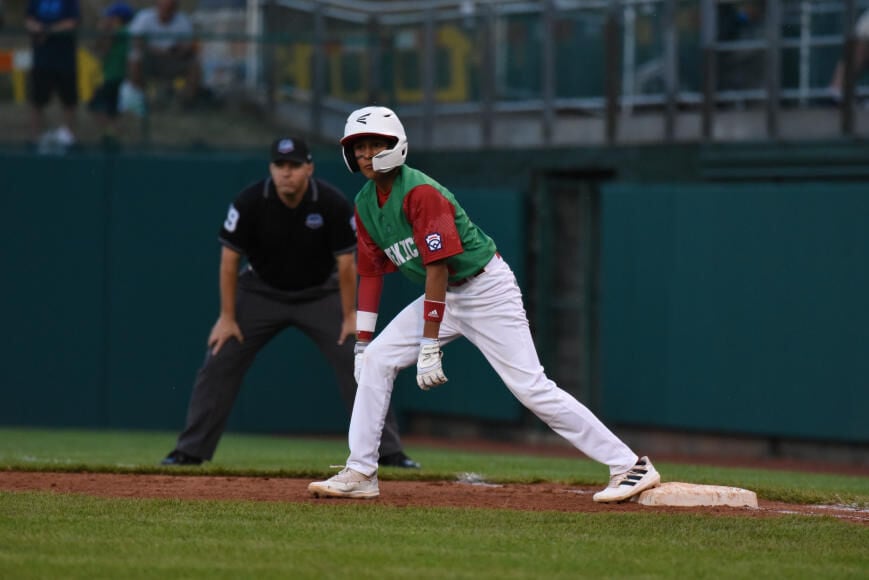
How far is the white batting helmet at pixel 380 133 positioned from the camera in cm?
727

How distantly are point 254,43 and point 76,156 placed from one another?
259 cm

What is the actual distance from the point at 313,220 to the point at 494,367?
2.78 m

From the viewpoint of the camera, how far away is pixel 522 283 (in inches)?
667

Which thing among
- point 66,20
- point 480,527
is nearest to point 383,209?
point 480,527

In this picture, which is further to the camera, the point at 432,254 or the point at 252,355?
the point at 252,355

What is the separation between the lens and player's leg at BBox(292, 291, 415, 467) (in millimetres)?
9828

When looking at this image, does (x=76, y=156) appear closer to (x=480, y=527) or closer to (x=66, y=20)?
(x=66, y=20)

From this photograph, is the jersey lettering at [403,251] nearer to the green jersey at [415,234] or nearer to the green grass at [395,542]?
the green jersey at [415,234]

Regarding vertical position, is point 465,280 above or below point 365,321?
above

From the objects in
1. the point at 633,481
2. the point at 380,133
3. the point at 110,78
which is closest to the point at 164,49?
the point at 110,78

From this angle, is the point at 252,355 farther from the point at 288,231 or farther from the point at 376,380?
the point at 376,380

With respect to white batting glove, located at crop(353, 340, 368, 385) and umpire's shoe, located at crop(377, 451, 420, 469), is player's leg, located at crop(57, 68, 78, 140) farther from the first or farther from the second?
white batting glove, located at crop(353, 340, 368, 385)

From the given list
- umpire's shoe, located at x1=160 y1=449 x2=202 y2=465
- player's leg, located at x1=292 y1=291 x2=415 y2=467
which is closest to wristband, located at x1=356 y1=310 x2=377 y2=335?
player's leg, located at x1=292 y1=291 x2=415 y2=467

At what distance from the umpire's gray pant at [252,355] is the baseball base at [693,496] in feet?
8.15
